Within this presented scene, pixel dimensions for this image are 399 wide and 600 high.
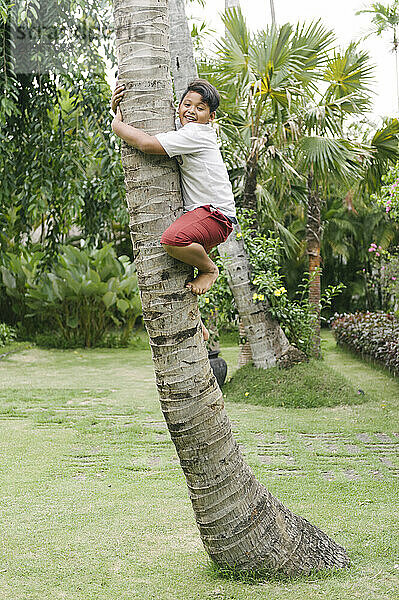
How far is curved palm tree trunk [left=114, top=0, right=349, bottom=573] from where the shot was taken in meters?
2.71

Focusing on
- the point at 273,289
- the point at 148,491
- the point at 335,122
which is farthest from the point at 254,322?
the point at 148,491

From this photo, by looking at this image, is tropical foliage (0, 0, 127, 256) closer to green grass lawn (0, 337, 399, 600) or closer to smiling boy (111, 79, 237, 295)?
green grass lawn (0, 337, 399, 600)

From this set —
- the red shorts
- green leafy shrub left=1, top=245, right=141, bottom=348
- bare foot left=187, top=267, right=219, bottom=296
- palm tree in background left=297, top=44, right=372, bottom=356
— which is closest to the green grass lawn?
bare foot left=187, top=267, right=219, bottom=296

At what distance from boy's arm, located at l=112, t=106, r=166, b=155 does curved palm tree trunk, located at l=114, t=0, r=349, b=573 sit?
0.18ft

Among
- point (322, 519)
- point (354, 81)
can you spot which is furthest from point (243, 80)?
point (322, 519)

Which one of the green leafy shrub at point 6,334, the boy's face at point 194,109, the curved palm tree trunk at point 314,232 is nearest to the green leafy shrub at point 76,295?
the green leafy shrub at point 6,334

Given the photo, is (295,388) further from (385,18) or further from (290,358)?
(385,18)

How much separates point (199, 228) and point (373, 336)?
321 inches

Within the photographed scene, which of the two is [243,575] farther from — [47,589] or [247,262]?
[247,262]

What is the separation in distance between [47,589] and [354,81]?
7.46m

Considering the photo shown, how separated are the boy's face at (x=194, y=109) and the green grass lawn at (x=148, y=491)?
2046 millimetres

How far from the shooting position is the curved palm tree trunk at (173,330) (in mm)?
2705

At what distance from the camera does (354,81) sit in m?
8.51

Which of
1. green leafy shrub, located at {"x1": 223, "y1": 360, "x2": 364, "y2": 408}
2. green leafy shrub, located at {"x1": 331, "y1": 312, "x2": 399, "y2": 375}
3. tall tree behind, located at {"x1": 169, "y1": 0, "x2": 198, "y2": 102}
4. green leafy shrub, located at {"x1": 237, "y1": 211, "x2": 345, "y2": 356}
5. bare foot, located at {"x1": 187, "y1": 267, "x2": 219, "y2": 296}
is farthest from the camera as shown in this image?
green leafy shrub, located at {"x1": 331, "y1": 312, "x2": 399, "y2": 375}
